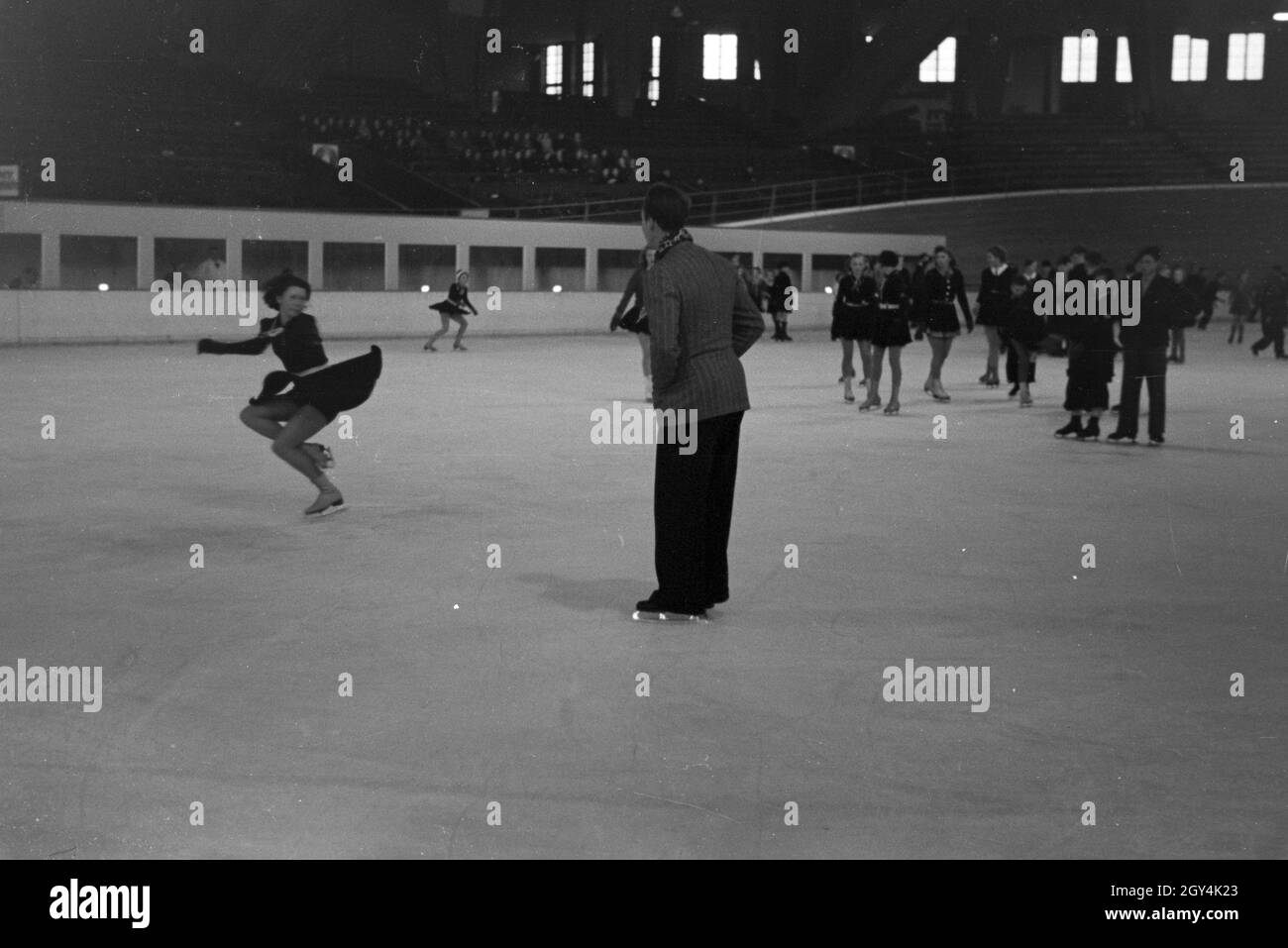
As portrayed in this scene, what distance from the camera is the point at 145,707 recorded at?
527 centimetres

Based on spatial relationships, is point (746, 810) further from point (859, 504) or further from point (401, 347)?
point (401, 347)

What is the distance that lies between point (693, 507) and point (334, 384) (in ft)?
11.2

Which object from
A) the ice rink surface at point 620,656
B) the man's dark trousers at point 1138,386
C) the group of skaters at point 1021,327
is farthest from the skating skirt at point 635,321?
the man's dark trousers at point 1138,386

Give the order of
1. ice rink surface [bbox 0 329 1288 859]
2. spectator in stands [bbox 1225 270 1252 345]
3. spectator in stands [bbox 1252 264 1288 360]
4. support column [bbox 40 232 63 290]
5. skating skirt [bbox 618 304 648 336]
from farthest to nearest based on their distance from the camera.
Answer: spectator in stands [bbox 1225 270 1252 345] < spectator in stands [bbox 1252 264 1288 360] < support column [bbox 40 232 63 290] < skating skirt [bbox 618 304 648 336] < ice rink surface [bbox 0 329 1288 859]

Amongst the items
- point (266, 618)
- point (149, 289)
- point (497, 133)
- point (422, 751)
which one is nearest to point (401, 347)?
point (149, 289)

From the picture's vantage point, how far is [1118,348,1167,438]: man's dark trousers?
13.4 meters

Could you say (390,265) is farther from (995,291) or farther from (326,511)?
(326,511)

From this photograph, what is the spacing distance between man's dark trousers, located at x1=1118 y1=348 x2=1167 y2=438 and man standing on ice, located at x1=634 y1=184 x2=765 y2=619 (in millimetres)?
7641

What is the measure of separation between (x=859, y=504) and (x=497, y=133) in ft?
109

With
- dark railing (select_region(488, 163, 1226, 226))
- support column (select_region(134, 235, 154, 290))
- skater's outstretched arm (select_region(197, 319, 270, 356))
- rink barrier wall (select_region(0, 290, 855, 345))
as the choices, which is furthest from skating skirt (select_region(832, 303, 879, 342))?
dark railing (select_region(488, 163, 1226, 226))

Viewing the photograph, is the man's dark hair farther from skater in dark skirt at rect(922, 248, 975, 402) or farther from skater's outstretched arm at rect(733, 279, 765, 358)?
skater in dark skirt at rect(922, 248, 975, 402)

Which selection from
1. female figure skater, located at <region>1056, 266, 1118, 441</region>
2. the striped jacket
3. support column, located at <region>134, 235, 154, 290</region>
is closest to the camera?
the striped jacket

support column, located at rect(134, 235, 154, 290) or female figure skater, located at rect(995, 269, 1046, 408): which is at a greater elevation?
support column, located at rect(134, 235, 154, 290)

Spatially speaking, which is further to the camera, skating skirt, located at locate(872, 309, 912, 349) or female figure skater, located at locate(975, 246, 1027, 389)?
female figure skater, located at locate(975, 246, 1027, 389)
